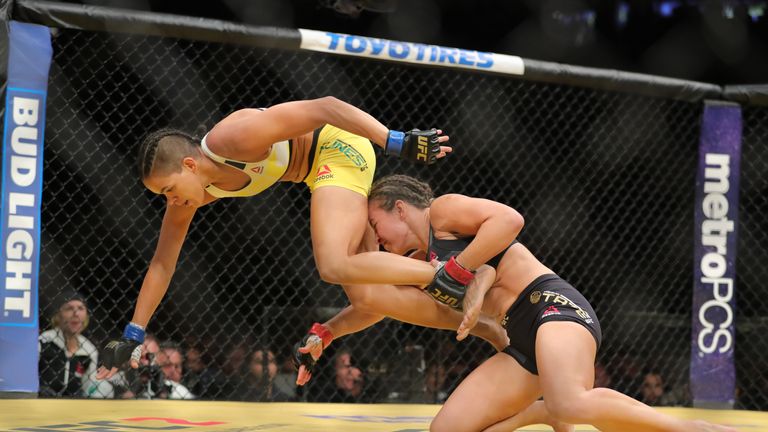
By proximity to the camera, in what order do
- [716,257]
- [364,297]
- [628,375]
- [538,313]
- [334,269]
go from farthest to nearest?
[628,375], [716,257], [364,297], [334,269], [538,313]

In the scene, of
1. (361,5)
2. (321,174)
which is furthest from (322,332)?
(361,5)

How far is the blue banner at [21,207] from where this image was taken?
3.13 meters

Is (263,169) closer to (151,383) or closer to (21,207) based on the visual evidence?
(21,207)

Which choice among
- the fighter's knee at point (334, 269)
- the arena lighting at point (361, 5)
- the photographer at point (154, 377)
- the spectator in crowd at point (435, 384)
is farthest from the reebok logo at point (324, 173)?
the spectator in crowd at point (435, 384)

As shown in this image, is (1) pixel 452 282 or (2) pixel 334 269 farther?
(2) pixel 334 269

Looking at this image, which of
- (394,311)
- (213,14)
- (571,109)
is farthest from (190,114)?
(394,311)

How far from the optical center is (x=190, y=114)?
452cm

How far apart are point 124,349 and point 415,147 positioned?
0.97 meters

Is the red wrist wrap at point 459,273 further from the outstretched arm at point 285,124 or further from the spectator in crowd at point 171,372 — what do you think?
the spectator in crowd at point 171,372

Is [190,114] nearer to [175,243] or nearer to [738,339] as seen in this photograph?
[175,243]

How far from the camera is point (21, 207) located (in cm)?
318

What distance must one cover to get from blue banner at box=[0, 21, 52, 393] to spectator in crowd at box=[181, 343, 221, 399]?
99 cm

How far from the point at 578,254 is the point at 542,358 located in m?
3.21

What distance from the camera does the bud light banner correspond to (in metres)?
4.00
